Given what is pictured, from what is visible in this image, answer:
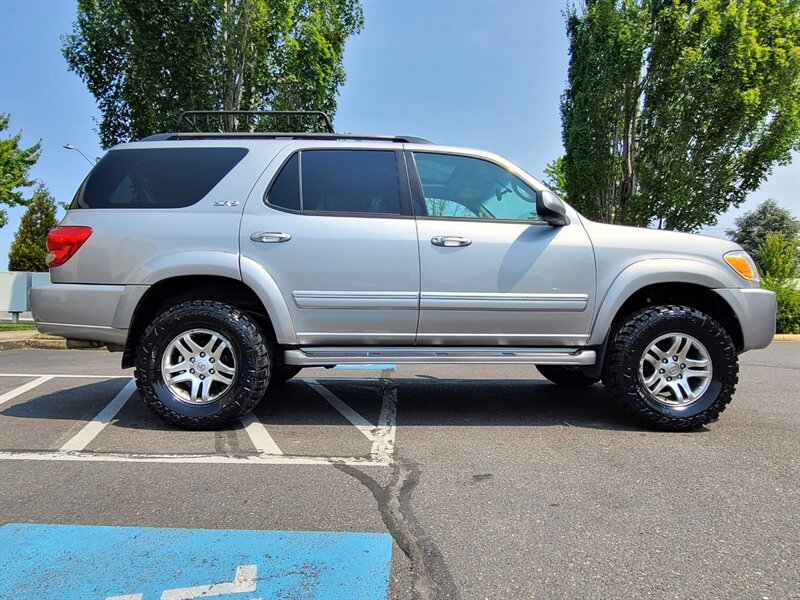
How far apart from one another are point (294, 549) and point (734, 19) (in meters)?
17.4

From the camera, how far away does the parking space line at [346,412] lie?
4.02m

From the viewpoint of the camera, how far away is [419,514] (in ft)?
8.61

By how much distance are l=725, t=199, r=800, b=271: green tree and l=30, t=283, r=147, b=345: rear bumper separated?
4591 centimetres

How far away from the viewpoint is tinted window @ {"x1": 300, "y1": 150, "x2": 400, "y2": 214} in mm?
4082

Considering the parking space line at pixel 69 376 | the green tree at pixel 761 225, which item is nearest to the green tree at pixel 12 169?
the parking space line at pixel 69 376

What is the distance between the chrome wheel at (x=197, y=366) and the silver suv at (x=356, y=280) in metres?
0.01

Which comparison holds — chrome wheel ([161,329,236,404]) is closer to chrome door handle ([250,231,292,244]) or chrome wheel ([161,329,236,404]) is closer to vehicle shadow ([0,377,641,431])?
vehicle shadow ([0,377,641,431])

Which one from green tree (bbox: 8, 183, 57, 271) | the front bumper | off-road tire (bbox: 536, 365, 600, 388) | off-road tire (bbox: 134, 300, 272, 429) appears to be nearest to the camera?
off-road tire (bbox: 134, 300, 272, 429)

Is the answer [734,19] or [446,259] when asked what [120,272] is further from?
[734,19]

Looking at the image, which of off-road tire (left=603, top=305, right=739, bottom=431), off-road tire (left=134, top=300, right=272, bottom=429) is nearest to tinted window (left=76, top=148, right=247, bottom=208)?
off-road tire (left=134, top=300, right=272, bottom=429)

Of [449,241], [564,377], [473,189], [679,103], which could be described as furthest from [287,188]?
[679,103]

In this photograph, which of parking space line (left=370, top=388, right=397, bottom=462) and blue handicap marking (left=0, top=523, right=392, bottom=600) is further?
parking space line (left=370, top=388, right=397, bottom=462)

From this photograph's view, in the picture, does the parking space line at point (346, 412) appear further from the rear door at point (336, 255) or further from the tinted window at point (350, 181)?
the tinted window at point (350, 181)

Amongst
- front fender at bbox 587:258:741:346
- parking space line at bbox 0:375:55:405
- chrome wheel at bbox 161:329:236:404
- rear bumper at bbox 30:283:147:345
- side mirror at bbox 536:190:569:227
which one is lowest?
parking space line at bbox 0:375:55:405
